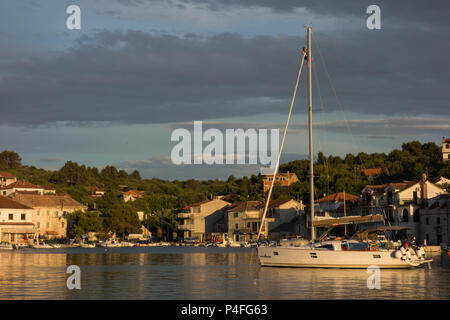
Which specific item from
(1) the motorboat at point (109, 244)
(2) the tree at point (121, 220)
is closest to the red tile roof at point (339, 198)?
(1) the motorboat at point (109, 244)

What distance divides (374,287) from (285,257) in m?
12.4

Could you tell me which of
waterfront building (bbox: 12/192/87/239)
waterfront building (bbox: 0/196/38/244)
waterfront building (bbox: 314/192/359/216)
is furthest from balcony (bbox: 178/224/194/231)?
waterfront building (bbox: 314/192/359/216)

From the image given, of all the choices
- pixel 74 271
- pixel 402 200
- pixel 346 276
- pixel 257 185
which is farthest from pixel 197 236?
pixel 346 276

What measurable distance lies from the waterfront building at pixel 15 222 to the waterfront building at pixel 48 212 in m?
6.35

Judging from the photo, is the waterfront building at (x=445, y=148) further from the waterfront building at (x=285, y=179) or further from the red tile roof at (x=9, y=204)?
the red tile roof at (x=9, y=204)

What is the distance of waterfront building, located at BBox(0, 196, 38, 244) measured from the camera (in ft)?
413

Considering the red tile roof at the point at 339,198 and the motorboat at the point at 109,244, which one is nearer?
the red tile roof at the point at 339,198

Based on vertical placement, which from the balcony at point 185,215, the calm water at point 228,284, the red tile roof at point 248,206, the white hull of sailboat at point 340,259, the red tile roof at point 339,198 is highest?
the red tile roof at point 339,198

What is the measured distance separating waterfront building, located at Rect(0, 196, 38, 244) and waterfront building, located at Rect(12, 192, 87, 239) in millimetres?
6346

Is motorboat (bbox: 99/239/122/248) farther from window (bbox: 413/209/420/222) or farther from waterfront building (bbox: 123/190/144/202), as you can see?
window (bbox: 413/209/420/222)

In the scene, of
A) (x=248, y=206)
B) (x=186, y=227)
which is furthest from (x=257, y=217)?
(x=186, y=227)

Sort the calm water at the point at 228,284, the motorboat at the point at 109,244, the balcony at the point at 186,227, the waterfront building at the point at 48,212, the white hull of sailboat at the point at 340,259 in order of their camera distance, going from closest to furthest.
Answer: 1. the calm water at the point at 228,284
2. the white hull of sailboat at the point at 340,259
3. the motorboat at the point at 109,244
4. the waterfront building at the point at 48,212
5. the balcony at the point at 186,227

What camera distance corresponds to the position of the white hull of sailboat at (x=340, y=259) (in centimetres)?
4559

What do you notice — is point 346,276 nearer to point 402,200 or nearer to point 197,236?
point 402,200
